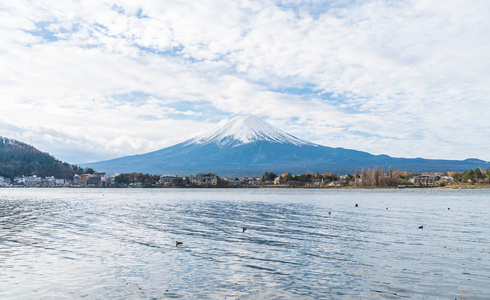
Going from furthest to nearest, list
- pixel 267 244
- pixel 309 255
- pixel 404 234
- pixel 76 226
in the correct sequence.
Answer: pixel 76 226
pixel 404 234
pixel 267 244
pixel 309 255

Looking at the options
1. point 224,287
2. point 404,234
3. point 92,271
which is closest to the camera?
point 224,287

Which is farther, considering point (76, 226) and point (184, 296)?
point (76, 226)

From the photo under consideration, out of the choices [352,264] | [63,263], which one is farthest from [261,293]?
[63,263]

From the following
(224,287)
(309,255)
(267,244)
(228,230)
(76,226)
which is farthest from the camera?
(76,226)

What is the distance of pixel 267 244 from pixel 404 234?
14957mm

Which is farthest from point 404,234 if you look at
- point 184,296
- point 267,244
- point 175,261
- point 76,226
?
point 76,226

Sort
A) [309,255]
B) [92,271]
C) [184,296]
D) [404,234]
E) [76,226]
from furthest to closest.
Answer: [76,226] < [404,234] < [309,255] < [92,271] < [184,296]

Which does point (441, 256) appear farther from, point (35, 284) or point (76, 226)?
point (76, 226)

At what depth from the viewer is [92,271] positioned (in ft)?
81.6

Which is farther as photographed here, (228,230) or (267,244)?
(228,230)

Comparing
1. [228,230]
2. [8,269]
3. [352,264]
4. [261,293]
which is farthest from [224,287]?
[228,230]

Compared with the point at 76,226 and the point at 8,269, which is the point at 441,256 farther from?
the point at 76,226

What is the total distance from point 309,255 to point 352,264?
3955 mm

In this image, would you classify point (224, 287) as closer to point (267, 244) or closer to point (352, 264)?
point (352, 264)
